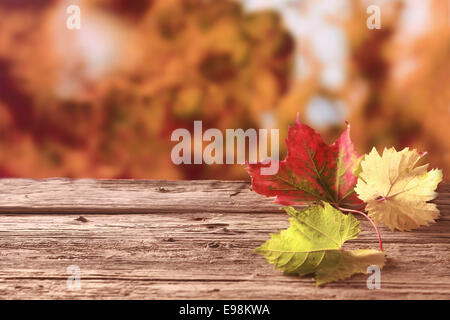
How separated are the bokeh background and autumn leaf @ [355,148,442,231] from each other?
1.64 feet

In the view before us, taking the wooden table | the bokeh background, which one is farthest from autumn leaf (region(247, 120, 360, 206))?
the bokeh background

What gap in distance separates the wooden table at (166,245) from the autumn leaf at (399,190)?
18 millimetres

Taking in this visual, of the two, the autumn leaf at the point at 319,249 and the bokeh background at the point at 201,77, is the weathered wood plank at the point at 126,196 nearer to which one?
the autumn leaf at the point at 319,249

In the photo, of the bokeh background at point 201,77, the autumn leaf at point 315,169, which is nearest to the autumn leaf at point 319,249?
the autumn leaf at point 315,169

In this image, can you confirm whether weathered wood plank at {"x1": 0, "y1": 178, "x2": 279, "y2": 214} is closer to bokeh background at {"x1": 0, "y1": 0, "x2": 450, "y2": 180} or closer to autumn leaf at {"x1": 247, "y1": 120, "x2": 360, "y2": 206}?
autumn leaf at {"x1": 247, "y1": 120, "x2": 360, "y2": 206}

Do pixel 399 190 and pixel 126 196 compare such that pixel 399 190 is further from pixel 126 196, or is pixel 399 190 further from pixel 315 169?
pixel 126 196

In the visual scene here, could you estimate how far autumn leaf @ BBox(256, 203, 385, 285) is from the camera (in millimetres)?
543

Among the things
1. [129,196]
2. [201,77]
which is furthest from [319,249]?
[201,77]

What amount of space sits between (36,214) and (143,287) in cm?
29

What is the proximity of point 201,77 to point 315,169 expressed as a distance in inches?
21.7

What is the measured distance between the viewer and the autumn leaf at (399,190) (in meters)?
0.66

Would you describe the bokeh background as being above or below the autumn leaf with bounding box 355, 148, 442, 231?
above

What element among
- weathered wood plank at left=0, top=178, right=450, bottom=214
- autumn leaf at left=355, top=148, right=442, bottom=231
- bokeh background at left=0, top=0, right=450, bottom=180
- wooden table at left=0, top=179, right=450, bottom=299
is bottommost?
wooden table at left=0, top=179, right=450, bottom=299
